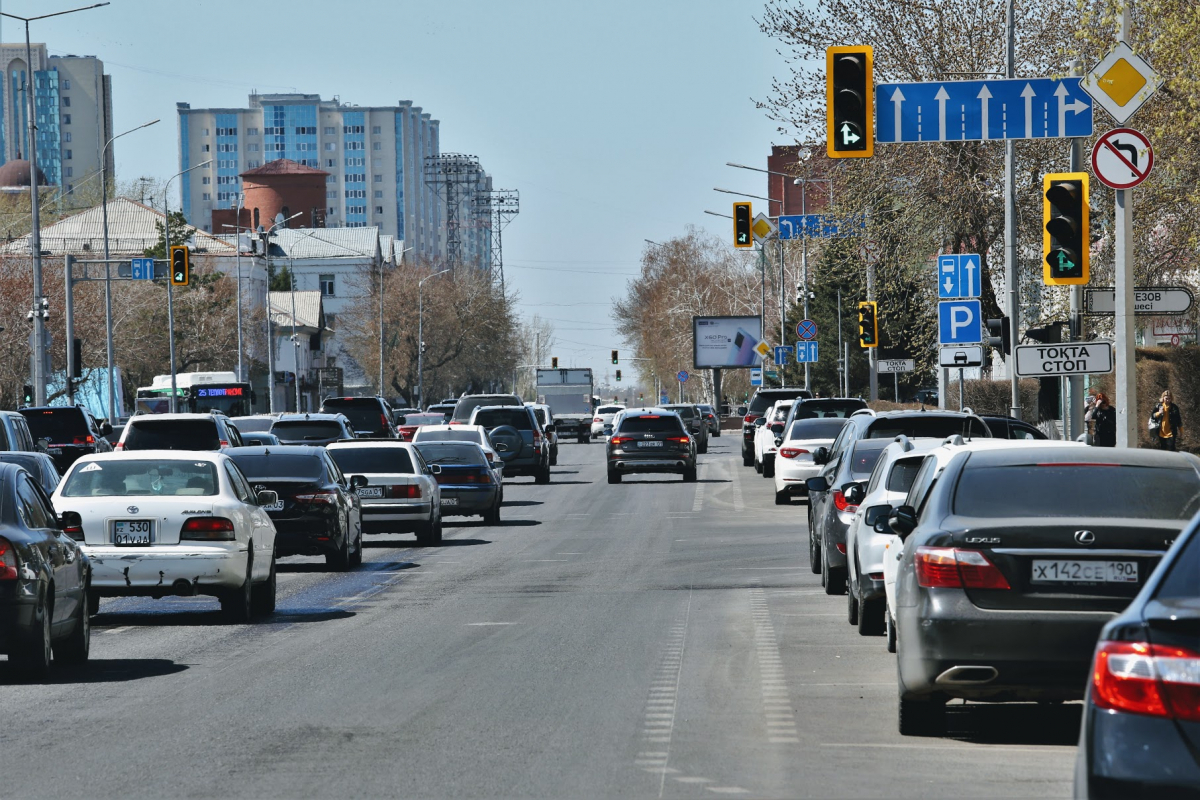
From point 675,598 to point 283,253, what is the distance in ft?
495

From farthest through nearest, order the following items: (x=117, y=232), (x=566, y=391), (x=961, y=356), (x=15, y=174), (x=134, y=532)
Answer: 1. (x=15, y=174)
2. (x=117, y=232)
3. (x=566, y=391)
4. (x=961, y=356)
5. (x=134, y=532)

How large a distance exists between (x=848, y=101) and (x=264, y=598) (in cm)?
933

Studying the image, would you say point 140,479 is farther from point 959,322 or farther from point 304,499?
point 959,322

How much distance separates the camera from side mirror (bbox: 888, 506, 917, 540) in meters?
10.8

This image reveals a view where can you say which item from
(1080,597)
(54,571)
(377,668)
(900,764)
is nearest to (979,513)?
(1080,597)

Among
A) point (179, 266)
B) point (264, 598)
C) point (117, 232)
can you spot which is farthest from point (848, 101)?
point (117, 232)

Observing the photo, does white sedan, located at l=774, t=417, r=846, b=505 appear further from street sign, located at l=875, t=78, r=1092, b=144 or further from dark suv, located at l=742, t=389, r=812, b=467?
dark suv, located at l=742, t=389, r=812, b=467

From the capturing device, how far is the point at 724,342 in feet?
322

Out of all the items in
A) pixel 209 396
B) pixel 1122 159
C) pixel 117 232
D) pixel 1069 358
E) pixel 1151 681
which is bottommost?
pixel 1151 681

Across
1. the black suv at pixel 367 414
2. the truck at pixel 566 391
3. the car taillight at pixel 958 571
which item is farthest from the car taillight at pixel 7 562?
the truck at pixel 566 391

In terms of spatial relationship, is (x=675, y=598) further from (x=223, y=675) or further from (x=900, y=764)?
(x=900, y=764)

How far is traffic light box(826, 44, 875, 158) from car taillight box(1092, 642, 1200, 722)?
16.9m

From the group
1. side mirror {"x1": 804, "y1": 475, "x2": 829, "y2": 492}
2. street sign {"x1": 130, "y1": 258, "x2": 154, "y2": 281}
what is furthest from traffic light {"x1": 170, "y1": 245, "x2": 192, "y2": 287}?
side mirror {"x1": 804, "y1": 475, "x2": 829, "y2": 492}

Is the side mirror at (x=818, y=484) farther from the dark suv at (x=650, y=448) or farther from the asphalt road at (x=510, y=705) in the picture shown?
the dark suv at (x=650, y=448)
